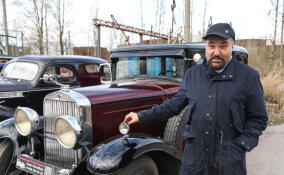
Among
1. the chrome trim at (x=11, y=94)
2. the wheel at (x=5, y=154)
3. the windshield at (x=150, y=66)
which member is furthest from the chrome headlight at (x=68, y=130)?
the chrome trim at (x=11, y=94)

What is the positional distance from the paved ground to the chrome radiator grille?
8.46ft

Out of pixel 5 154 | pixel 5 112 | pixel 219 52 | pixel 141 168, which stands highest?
pixel 219 52

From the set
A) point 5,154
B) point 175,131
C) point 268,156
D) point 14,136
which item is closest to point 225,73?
point 175,131

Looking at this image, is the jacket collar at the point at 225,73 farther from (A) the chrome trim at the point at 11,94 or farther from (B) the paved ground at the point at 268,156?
(A) the chrome trim at the point at 11,94

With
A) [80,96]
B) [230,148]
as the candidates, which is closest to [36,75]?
[80,96]

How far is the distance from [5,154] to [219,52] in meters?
2.95

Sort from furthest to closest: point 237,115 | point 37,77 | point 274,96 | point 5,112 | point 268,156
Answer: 1. point 274,96
2. point 37,77
3. point 5,112
4. point 268,156
5. point 237,115

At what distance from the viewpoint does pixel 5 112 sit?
470 centimetres

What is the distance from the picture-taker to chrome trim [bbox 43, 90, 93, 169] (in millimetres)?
2502

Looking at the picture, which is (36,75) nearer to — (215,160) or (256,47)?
(215,160)

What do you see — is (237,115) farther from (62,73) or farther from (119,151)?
(62,73)

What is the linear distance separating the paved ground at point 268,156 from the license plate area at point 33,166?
2787 millimetres

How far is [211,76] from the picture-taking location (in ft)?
5.74

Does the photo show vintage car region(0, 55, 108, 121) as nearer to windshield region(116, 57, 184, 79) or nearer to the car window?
the car window
